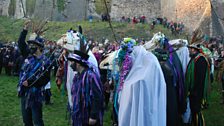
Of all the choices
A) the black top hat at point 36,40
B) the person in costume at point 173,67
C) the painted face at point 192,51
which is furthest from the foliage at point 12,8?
the person in costume at point 173,67

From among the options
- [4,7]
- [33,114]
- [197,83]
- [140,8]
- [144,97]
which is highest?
[4,7]

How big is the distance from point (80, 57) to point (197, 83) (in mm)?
2148

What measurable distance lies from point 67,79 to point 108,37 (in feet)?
89.5

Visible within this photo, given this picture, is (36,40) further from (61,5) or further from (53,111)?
(61,5)

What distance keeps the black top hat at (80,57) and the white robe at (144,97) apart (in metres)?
1.18

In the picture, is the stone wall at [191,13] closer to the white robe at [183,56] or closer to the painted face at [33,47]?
the white robe at [183,56]

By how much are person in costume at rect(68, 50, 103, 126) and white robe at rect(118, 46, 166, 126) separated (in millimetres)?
956

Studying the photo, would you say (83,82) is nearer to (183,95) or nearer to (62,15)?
(183,95)

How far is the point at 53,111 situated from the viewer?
31.4ft

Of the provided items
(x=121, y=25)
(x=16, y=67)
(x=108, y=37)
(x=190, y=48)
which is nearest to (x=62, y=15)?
(x=121, y=25)

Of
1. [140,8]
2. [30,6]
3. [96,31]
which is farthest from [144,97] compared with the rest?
[30,6]

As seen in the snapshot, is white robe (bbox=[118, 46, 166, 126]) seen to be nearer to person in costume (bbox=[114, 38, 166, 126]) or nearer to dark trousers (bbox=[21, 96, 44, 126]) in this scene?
person in costume (bbox=[114, 38, 166, 126])

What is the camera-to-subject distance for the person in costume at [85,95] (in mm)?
5188

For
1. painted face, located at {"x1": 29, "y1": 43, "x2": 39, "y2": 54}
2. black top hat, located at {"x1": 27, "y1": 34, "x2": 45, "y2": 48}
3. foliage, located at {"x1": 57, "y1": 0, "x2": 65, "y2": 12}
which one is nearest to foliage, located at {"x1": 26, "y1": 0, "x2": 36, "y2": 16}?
foliage, located at {"x1": 57, "y1": 0, "x2": 65, "y2": 12}
